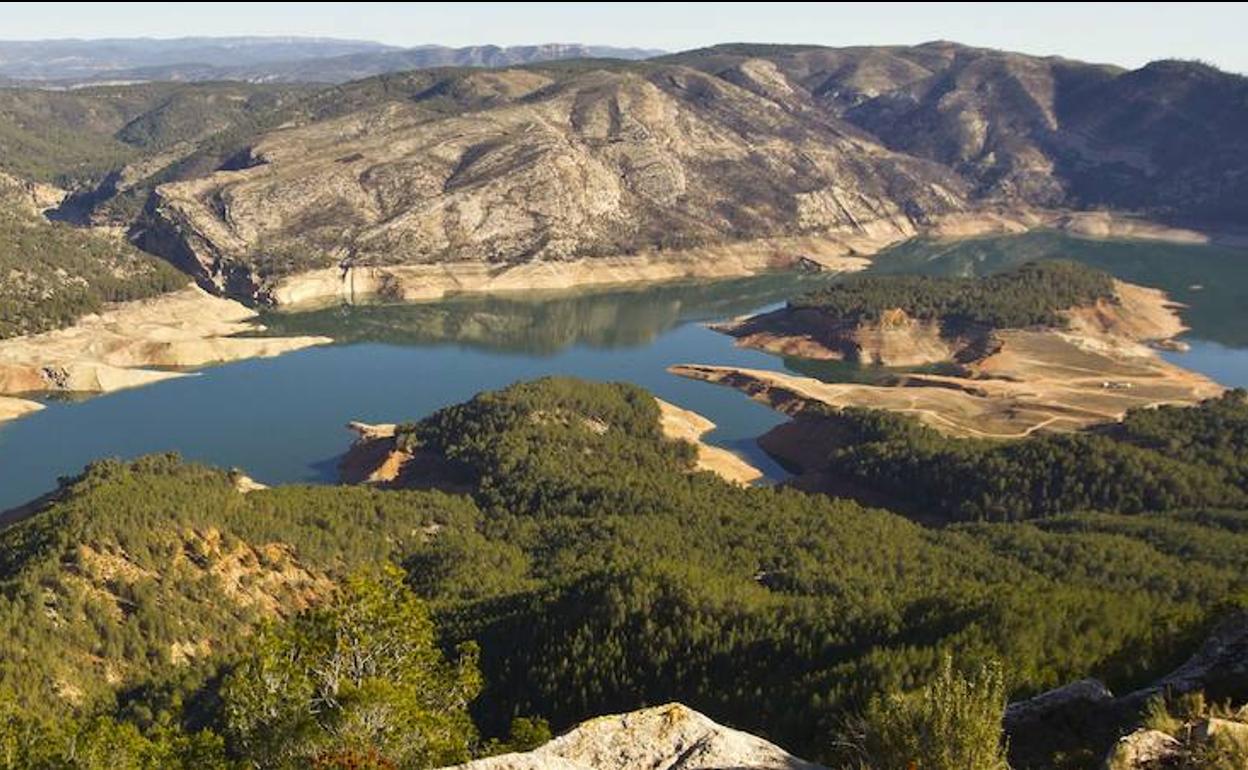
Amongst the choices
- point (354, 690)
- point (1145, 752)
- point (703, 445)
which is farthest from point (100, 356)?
point (1145, 752)

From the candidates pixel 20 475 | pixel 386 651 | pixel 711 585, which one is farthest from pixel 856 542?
pixel 20 475

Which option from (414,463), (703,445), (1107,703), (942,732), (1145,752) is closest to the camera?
(942,732)

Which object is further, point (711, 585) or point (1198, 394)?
point (1198, 394)

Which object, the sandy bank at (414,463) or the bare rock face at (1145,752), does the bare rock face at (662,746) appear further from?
the sandy bank at (414,463)

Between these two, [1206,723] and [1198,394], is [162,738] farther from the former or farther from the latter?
[1198,394]

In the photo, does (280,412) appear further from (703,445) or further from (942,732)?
(942,732)

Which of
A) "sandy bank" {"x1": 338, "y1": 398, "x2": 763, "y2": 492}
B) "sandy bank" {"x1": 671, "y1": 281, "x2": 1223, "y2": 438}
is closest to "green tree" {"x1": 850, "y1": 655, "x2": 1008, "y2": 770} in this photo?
"sandy bank" {"x1": 338, "y1": 398, "x2": 763, "y2": 492}
